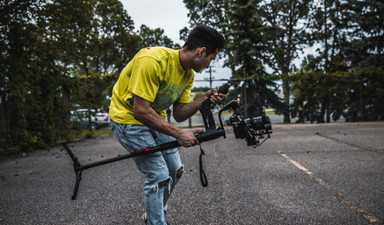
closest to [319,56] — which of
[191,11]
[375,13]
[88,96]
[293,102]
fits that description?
[375,13]

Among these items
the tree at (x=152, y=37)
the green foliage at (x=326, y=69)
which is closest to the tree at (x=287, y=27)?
the green foliage at (x=326, y=69)

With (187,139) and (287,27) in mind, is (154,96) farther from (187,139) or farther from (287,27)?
(287,27)

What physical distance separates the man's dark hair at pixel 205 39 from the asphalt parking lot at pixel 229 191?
1.83 m

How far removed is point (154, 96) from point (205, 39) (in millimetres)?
622

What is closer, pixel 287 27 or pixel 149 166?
pixel 149 166

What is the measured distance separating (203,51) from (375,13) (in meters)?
18.7

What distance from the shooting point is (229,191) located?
11.8 ft

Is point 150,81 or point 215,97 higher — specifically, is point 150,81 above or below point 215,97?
above

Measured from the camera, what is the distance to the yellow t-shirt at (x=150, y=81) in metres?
1.86

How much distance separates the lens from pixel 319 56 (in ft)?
63.6

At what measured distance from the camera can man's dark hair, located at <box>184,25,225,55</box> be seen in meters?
2.00

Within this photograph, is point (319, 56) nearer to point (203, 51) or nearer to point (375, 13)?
point (375, 13)

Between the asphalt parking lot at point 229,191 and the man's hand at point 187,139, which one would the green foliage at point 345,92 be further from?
the man's hand at point 187,139

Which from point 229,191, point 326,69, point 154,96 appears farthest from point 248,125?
point 326,69
